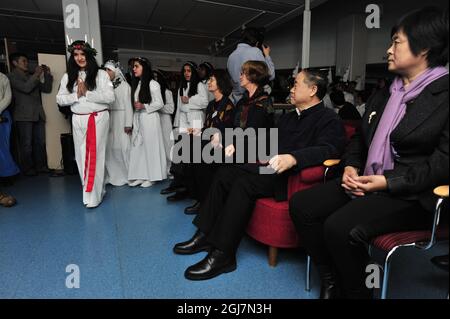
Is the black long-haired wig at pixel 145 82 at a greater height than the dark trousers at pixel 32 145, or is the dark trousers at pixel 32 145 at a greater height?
the black long-haired wig at pixel 145 82

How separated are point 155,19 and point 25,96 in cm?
411

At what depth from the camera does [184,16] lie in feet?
23.0

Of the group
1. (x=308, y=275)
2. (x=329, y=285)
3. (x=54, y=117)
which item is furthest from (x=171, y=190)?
(x=54, y=117)

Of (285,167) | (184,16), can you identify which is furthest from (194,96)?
(184,16)

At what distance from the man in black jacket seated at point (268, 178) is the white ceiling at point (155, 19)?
4.36 m

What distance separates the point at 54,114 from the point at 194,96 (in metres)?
2.15

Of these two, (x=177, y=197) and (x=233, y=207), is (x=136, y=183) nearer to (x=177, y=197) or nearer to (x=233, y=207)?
(x=177, y=197)

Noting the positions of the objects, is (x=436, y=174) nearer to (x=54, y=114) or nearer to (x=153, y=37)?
Answer: (x=54, y=114)

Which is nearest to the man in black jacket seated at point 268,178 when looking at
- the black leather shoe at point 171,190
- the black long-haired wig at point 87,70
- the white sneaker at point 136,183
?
the black leather shoe at point 171,190

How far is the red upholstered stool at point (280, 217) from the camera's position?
178cm

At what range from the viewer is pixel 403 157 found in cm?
139

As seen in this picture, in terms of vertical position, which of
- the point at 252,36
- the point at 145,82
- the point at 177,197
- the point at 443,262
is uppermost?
the point at 252,36

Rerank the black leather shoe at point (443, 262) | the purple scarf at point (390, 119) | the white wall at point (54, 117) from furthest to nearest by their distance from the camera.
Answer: the white wall at point (54, 117) < the purple scarf at point (390, 119) < the black leather shoe at point (443, 262)

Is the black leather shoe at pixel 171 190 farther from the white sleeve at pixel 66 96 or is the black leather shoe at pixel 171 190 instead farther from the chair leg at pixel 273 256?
the chair leg at pixel 273 256
